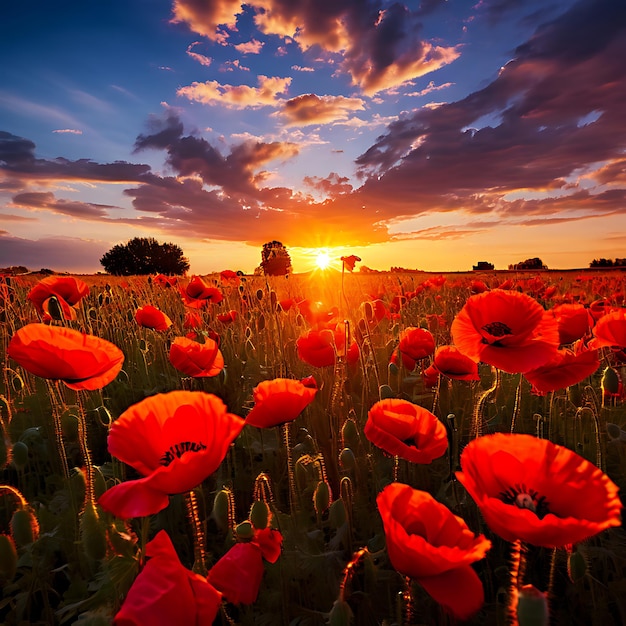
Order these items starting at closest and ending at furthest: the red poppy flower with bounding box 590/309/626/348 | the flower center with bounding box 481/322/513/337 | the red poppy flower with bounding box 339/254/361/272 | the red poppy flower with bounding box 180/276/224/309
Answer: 1. the flower center with bounding box 481/322/513/337
2. the red poppy flower with bounding box 590/309/626/348
3. the red poppy flower with bounding box 339/254/361/272
4. the red poppy flower with bounding box 180/276/224/309

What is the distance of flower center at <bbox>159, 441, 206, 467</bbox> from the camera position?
1.10 metres

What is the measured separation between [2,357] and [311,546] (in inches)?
160

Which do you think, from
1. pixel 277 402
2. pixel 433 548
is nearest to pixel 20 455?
pixel 277 402

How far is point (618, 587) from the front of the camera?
1419mm

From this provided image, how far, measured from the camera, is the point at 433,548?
2.38ft

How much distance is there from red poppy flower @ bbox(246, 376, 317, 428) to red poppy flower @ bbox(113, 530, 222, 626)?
64cm

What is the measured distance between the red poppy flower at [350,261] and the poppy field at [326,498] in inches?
13.7

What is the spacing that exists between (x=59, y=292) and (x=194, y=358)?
43.1 inches

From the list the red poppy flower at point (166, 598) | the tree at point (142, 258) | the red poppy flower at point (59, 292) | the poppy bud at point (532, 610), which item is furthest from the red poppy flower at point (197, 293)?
the tree at point (142, 258)

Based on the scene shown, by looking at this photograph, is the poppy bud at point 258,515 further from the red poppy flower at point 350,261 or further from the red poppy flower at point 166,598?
the red poppy flower at point 350,261

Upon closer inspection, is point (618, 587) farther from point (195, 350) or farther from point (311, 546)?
point (195, 350)

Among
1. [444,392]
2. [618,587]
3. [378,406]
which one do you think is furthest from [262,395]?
[444,392]

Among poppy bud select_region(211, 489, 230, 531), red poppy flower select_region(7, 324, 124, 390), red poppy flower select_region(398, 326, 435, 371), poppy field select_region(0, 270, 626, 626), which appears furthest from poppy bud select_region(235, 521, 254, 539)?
red poppy flower select_region(398, 326, 435, 371)

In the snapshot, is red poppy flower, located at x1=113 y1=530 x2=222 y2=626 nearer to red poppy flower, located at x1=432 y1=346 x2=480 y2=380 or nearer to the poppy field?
the poppy field
